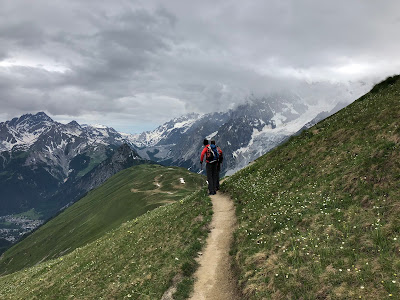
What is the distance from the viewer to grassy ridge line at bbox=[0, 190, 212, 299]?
1758 cm

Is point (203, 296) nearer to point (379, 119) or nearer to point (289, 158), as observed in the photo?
point (289, 158)

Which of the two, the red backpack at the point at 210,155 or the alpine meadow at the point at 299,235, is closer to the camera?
the alpine meadow at the point at 299,235

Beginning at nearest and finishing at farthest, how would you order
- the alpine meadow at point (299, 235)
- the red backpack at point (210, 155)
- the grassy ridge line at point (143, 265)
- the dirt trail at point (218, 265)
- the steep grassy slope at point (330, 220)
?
the steep grassy slope at point (330, 220)
the alpine meadow at point (299, 235)
the dirt trail at point (218, 265)
the grassy ridge line at point (143, 265)
the red backpack at point (210, 155)

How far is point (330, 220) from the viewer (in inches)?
644

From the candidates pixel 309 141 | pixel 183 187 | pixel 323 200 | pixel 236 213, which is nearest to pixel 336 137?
pixel 309 141

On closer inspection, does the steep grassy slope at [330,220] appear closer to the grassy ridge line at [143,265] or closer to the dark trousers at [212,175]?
the dark trousers at [212,175]

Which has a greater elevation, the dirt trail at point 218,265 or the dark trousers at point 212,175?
the dark trousers at point 212,175

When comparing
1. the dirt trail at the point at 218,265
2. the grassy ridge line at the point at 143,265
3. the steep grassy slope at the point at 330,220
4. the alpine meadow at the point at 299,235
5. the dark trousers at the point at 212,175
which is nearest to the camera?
the steep grassy slope at the point at 330,220

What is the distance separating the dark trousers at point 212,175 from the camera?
30878 mm

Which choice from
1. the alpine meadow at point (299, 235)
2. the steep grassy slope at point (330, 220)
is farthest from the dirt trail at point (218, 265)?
the steep grassy slope at point (330, 220)

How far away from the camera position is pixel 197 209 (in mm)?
26844

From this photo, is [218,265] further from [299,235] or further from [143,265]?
[143,265]

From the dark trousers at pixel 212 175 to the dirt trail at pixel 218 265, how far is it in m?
6.42

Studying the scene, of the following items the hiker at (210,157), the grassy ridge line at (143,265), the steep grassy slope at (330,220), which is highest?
the hiker at (210,157)
